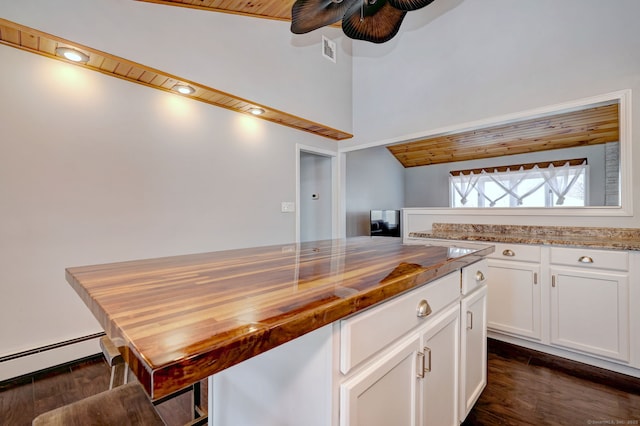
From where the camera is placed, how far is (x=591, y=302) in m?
2.10

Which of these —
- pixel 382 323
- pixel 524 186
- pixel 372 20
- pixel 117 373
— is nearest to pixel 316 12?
pixel 372 20

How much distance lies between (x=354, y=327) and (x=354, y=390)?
16cm

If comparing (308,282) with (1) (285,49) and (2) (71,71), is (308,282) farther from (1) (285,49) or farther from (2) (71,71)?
(1) (285,49)

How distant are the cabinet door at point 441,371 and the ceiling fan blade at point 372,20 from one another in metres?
1.63

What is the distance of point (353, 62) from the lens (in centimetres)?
439

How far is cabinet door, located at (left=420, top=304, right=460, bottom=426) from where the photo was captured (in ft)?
3.56

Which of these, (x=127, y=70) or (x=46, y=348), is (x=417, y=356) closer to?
(x=46, y=348)

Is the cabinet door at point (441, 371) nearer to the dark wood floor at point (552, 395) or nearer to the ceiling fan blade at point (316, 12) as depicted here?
the dark wood floor at point (552, 395)

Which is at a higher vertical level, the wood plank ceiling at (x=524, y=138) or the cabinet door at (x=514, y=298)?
the wood plank ceiling at (x=524, y=138)

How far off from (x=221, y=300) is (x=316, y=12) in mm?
1721

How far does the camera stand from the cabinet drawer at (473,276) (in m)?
1.39

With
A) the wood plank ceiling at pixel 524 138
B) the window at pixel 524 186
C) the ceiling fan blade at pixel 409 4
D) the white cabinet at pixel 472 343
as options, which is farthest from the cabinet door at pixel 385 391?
the window at pixel 524 186

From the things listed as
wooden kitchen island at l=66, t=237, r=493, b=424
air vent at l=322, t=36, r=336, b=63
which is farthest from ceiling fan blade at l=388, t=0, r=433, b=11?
air vent at l=322, t=36, r=336, b=63

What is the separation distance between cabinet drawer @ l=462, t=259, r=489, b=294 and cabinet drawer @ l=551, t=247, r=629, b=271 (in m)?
1.04
